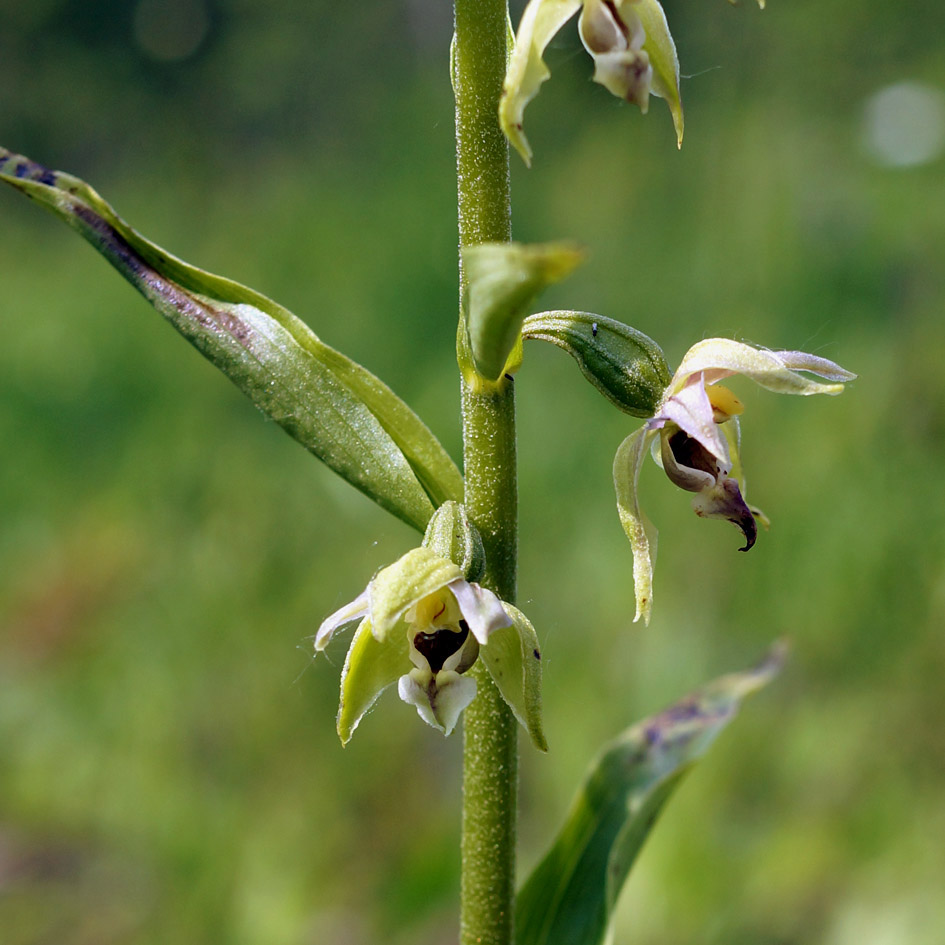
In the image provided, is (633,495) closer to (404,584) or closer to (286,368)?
(404,584)

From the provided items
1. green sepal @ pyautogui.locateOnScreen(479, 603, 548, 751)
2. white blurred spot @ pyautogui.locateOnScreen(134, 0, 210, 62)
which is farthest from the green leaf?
white blurred spot @ pyautogui.locateOnScreen(134, 0, 210, 62)

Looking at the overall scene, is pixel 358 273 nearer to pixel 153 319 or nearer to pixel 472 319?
pixel 153 319

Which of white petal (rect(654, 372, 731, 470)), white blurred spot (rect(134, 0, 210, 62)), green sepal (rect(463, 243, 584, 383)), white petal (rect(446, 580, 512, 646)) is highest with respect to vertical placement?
white blurred spot (rect(134, 0, 210, 62))

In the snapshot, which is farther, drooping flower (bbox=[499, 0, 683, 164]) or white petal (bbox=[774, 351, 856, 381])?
white petal (bbox=[774, 351, 856, 381])

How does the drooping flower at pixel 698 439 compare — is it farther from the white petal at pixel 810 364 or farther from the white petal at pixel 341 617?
the white petal at pixel 341 617

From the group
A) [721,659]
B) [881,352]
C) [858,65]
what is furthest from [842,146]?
[721,659]

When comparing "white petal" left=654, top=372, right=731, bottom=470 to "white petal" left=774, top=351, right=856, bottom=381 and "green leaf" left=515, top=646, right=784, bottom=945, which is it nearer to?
"white petal" left=774, top=351, right=856, bottom=381
